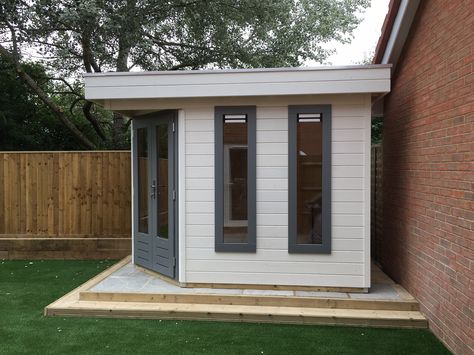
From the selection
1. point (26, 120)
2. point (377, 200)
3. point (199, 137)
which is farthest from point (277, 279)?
point (26, 120)

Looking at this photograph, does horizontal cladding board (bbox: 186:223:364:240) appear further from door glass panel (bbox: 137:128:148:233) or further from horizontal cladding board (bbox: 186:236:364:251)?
door glass panel (bbox: 137:128:148:233)

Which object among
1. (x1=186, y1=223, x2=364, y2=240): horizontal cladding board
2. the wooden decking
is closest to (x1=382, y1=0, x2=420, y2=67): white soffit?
(x1=186, y1=223, x2=364, y2=240): horizontal cladding board

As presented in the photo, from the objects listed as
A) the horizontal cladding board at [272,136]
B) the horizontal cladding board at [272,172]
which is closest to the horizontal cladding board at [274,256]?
the horizontal cladding board at [272,172]

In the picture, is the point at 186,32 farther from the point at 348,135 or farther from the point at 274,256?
the point at 274,256

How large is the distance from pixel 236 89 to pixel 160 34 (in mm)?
7401

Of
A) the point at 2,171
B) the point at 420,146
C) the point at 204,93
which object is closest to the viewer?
the point at 420,146

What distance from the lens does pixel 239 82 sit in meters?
4.82

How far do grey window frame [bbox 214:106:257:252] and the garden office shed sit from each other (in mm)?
11

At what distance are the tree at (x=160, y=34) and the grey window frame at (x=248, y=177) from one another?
214 inches

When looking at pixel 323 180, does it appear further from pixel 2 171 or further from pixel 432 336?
pixel 2 171

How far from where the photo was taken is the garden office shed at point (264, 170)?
4.86 m

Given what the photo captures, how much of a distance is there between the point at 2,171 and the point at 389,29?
6200 mm

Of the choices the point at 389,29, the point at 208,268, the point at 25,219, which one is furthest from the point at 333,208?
the point at 25,219

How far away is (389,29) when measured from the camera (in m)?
5.09
